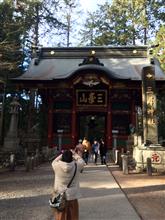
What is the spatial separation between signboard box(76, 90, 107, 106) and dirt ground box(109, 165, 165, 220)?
11406mm

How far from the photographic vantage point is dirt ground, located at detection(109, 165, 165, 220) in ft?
25.3

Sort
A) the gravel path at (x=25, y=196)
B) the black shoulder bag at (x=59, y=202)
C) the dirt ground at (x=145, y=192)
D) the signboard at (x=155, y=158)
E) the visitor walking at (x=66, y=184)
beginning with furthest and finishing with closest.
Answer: the signboard at (x=155, y=158)
the dirt ground at (x=145, y=192)
the gravel path at (x=25, y=196)
the visitor walking at (x=66, y=184)
the black shoulder bag at (x=59, y=202)

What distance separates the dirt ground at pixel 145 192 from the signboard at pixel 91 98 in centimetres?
1141

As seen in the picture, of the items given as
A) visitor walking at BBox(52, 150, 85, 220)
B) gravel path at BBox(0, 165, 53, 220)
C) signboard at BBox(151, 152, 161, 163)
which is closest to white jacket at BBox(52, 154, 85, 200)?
visitor walking at BBox(52, 150, 85, 220)

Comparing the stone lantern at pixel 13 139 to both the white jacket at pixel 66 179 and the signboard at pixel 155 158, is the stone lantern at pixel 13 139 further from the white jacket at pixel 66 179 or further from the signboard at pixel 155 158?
the white jacket at pixel 66 179

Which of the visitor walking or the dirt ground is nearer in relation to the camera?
the visitor walking

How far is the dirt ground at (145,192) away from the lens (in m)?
7.70

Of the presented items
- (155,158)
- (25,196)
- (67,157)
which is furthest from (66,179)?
(155,158)

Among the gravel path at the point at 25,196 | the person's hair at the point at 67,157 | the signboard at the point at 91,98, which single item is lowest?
the gravel path at the point at 25,196

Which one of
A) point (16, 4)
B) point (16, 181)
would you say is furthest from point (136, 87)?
point (16, 4)

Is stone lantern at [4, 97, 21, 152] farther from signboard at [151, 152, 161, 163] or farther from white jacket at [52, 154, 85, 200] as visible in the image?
white jacket at [52, 154, 85, 200]

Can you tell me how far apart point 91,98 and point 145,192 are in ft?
52.9

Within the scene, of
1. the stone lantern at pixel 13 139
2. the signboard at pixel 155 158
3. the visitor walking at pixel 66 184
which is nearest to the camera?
the visitor walking at pixel 66 184

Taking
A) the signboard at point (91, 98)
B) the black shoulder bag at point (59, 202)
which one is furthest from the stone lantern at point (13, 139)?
the black shoulder bag at point (59, 202)
